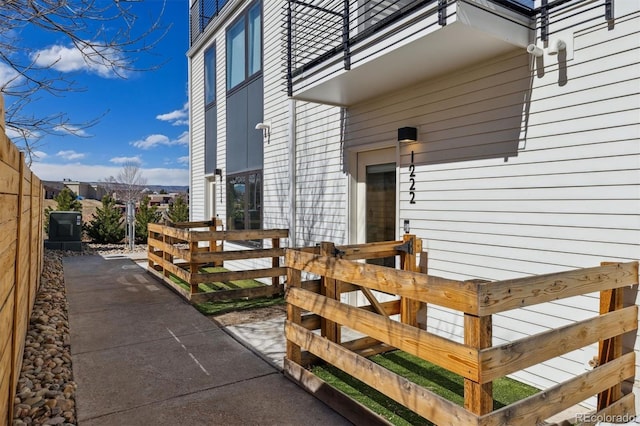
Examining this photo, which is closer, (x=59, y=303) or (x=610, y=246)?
(x=610, y=246)

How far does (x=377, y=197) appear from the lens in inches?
200

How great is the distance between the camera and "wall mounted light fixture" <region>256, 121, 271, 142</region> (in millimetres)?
7324

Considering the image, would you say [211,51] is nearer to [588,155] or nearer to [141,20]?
[141,20]

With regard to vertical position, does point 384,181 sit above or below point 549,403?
above

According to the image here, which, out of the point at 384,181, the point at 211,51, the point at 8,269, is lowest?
the point at 8,269

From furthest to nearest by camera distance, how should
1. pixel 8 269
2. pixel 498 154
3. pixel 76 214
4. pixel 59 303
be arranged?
pixel 76 214
pixel 59 303
pixel 498 154
pixel 8 269

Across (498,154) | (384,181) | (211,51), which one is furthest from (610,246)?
(211,51)

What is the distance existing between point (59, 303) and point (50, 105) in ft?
9.82

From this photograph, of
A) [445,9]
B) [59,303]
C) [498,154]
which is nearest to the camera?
[445,9]

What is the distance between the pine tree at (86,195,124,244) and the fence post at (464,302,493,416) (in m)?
14.8

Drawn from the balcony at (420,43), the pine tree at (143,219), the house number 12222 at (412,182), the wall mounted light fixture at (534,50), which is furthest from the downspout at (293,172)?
the pine tree at (143,219)

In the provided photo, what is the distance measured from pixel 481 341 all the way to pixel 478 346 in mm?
28

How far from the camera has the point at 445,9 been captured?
9.75 feet

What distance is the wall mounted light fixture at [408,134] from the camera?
429 cm
